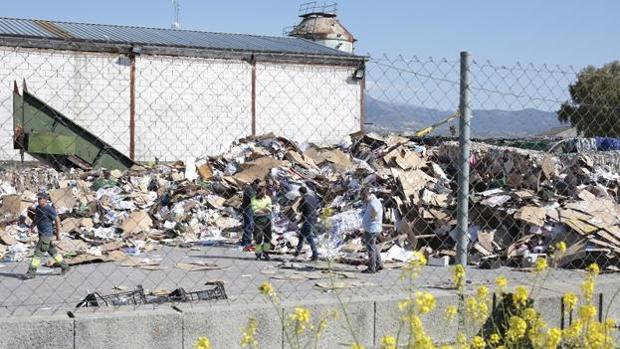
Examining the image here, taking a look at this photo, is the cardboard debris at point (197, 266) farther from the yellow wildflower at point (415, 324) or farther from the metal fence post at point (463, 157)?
the yellow wildflower at point (415, 324)

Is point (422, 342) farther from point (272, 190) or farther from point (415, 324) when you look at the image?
point (272, 190)

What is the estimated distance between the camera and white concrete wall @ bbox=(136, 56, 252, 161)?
20406 millimetres

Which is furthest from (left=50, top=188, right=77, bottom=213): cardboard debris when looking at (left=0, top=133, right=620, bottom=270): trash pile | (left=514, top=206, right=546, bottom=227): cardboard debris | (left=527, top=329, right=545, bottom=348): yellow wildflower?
(left=527, top=329, right=545, bottom=348): yellow wildflower

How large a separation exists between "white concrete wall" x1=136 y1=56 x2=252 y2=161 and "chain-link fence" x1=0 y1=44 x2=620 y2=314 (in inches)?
5.0

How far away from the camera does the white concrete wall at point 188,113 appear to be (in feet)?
66.9

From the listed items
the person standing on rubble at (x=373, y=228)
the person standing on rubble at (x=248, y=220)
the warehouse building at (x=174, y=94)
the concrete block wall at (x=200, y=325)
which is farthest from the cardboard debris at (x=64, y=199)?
the concrete block wall at (x=200, y=325)

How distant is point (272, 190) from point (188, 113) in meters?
5.39

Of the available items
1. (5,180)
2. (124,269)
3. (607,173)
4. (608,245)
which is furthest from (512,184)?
(5,180)

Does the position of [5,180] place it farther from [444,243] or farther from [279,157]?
[444,243]

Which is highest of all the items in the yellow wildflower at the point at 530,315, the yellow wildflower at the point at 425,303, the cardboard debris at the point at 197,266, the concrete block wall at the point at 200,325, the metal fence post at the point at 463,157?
the metal fence post at the point at 463,157

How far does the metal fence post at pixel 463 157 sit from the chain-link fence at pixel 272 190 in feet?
0.05

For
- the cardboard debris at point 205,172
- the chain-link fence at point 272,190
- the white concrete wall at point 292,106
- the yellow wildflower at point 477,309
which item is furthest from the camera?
the white concrete wall at point 292,106

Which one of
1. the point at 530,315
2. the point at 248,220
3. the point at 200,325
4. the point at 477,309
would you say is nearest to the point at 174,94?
the point at 248,220

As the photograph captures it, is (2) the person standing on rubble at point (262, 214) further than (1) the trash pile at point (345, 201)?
Yes
